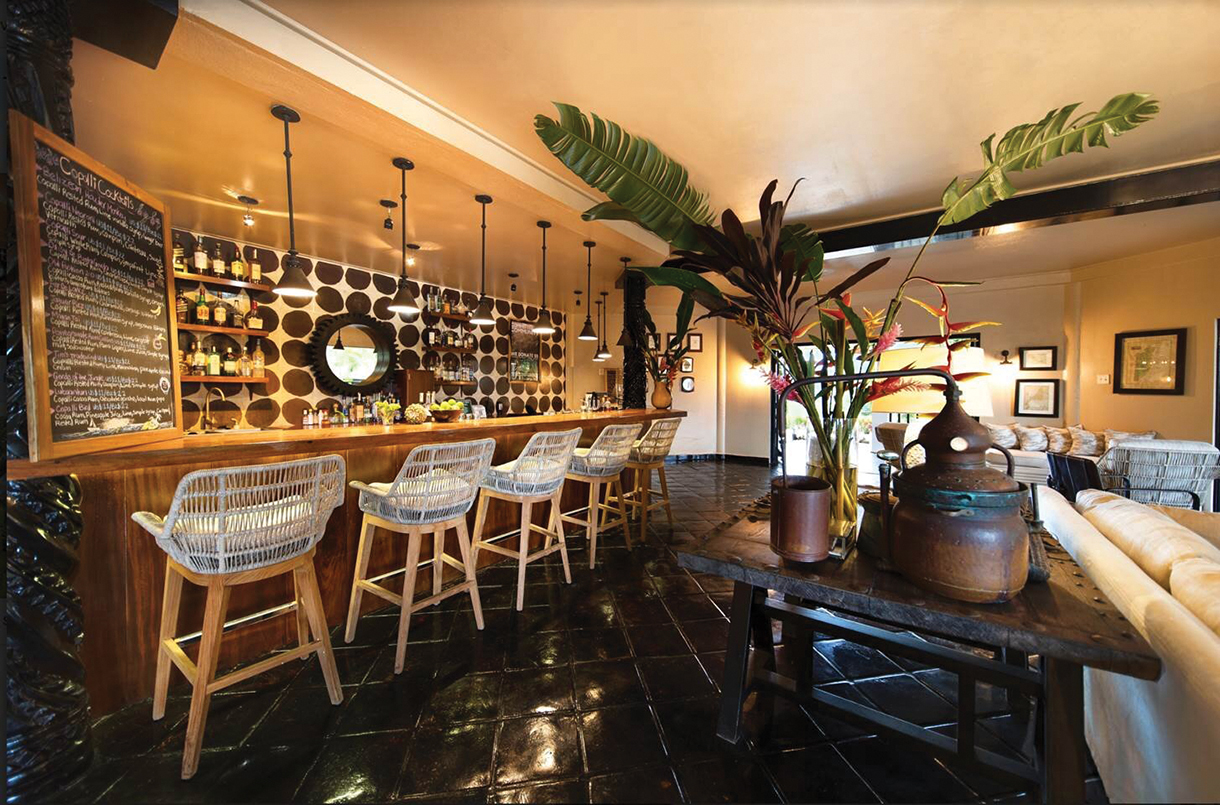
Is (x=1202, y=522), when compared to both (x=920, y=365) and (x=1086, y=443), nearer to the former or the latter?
(x=920, y=365)

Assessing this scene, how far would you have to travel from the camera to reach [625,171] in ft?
4.56

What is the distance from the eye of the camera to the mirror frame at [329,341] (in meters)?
4.89

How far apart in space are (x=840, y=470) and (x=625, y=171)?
116 cm

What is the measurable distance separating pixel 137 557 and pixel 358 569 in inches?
31.5

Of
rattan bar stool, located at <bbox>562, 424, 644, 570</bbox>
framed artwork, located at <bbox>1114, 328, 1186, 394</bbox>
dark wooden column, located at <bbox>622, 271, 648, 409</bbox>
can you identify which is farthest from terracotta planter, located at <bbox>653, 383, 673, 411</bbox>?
framed artwork, located at <bbox>1114, 328, 1186, 394</bbox>

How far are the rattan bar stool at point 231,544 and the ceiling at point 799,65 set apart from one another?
189 cm

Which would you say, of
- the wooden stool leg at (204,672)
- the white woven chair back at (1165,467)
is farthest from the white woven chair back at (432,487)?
the white woven chair back at (1165,467)

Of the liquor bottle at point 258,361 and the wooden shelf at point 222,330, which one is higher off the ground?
the wooden shelf at point 222,330

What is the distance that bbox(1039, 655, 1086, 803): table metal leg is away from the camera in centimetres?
99

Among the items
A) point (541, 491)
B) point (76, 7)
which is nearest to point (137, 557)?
point (541, 491)

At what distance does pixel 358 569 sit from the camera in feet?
7.11

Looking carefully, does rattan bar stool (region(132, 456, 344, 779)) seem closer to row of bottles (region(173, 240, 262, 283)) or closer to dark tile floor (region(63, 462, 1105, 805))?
dark tile floor (region(63, 462, 1105, 805))

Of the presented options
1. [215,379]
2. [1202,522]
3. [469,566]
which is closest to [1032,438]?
[1202,522]

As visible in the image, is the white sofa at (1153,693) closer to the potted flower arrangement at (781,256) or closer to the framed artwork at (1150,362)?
the potted flower arrangement at (781,256)
